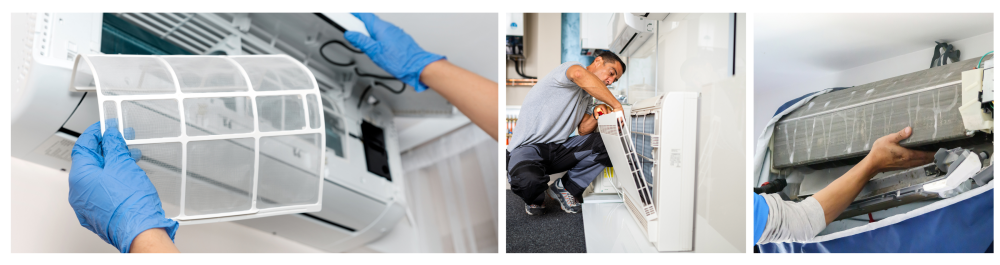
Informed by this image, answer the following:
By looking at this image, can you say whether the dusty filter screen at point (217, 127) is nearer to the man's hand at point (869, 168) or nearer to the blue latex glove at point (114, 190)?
the blue latex glove at point (114, 190)

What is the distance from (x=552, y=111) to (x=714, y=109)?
1.04 feet

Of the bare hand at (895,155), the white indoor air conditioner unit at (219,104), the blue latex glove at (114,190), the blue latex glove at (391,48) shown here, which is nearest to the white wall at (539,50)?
the blue latex glove at (391,48)

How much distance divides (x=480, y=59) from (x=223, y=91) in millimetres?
634

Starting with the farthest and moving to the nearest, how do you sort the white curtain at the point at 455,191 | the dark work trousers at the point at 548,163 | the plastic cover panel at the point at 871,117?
the white curtain at the point at 455,191 → the dark work trousers at the point at 548,163 → the plastic cover panel at the point at 871,117

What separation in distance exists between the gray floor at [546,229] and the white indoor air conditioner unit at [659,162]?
0.14 m

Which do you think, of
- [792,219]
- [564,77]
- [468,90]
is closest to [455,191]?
[468,90]

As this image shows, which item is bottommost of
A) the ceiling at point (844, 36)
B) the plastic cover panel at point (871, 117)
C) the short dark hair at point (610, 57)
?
the plastic cover panel at point (871, 117)

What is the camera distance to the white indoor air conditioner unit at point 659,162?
712 mm

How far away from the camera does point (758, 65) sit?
767mm

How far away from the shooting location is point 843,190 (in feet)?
2.52

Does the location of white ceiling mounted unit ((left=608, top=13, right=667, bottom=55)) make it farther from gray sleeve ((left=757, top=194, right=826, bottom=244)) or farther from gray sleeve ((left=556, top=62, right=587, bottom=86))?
gray sleeve ((left=757, top=194, right=826, bottom=244))

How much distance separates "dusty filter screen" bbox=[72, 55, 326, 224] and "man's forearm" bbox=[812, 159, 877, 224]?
112cm

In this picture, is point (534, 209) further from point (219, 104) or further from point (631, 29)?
point (219, 104)

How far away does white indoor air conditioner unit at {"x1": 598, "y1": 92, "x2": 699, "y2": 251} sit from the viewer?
0.71 meters
